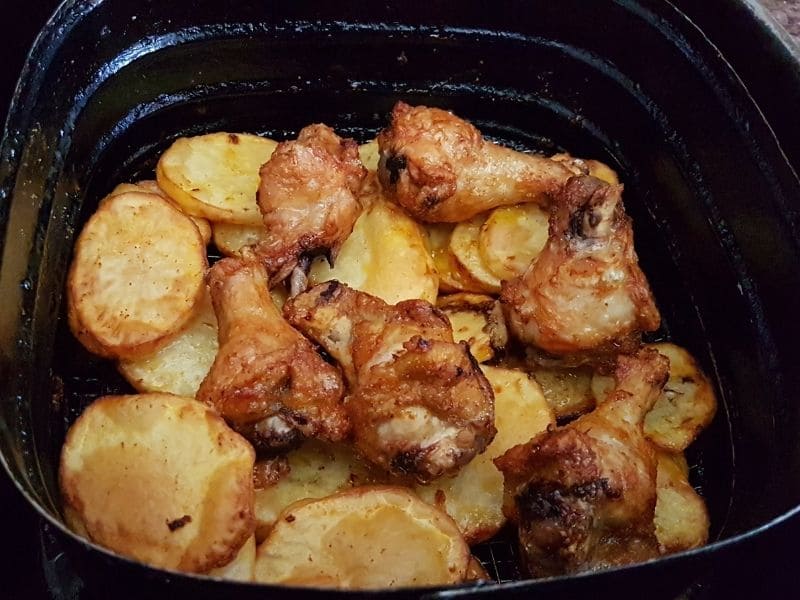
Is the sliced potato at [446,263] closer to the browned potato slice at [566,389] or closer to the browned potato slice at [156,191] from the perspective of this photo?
the browned potato slice at [566,389]

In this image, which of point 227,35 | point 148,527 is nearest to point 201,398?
point 148,527

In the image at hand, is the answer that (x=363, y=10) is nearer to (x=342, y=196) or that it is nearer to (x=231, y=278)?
(x=342, y=196)

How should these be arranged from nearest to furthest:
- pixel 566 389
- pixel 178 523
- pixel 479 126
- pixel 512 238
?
pixel 178 523
pixel 566 389
pixel 512 238
pixel 479 126

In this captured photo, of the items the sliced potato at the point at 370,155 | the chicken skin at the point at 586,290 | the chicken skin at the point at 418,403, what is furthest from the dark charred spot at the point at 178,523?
the sliced potato at the point at 370,155

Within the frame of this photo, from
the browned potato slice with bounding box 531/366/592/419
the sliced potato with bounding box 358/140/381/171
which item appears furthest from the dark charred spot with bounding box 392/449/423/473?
the sliced potato with bounding box 358/140/381/171

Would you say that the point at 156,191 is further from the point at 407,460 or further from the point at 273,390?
the point at 407,460

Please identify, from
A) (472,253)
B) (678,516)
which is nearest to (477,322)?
(472,253)

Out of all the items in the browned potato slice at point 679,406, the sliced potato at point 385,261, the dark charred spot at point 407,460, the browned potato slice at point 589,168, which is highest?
the browned potato slice at point 589,168
